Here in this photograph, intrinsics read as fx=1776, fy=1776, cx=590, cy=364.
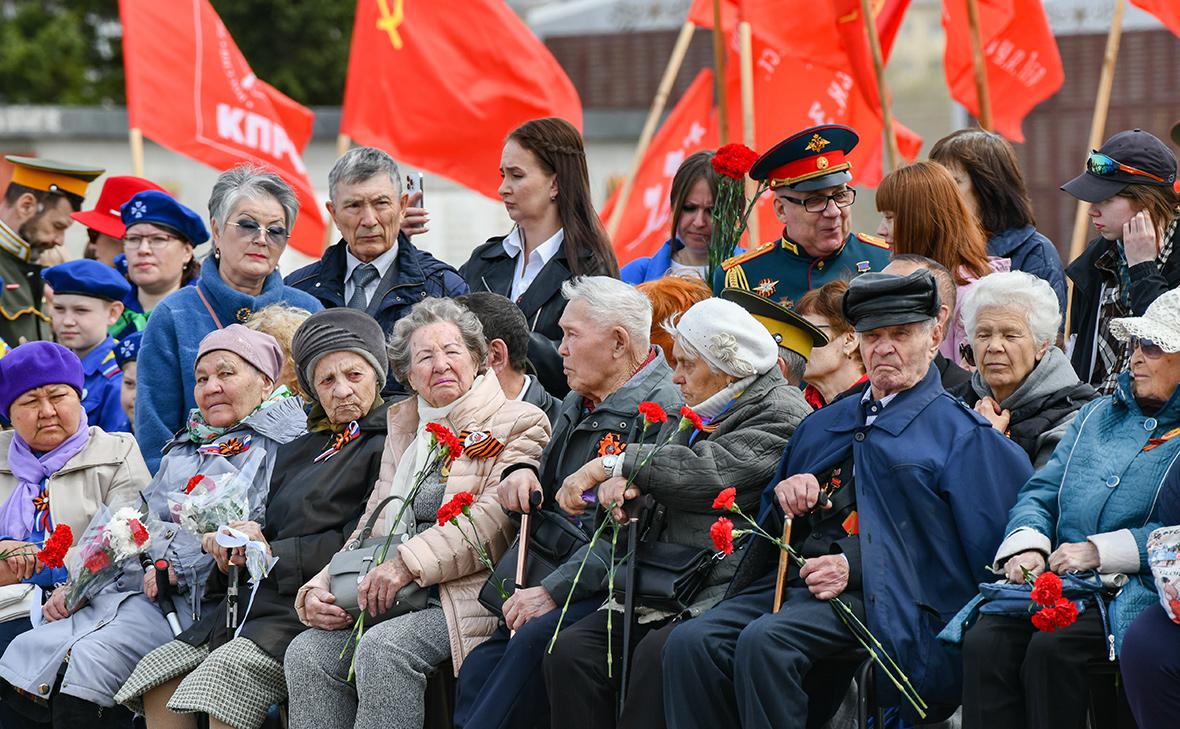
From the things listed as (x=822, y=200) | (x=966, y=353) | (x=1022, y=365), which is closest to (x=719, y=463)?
(x=1022, y=365)

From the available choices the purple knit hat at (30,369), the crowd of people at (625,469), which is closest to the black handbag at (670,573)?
the crowd of people at (625,469)

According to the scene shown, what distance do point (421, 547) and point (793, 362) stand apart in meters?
1.45

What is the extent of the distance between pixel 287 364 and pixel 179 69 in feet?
12.8

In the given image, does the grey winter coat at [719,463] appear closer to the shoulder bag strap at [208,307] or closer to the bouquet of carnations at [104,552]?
the bouquet of carnations at [104,552]

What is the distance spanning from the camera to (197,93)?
10.6 meters

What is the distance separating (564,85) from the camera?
10.9 meters

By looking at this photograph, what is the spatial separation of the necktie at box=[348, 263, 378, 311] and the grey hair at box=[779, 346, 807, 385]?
2.22m

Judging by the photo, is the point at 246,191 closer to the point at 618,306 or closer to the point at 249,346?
the point at 249,346

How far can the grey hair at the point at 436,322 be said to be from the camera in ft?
21.7

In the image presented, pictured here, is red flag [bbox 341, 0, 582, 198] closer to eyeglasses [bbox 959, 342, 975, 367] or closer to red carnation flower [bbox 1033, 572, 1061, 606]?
eyeglasses [bbox 959, 342, 975, 367]

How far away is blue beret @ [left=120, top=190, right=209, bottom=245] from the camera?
8.32 meters

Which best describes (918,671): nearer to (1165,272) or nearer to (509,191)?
(1165,272)

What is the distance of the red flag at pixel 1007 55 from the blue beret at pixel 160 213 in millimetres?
5197

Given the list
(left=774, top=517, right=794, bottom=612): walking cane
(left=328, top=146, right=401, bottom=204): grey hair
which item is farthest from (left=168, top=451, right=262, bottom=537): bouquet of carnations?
(left=774, top=517, right=794, bottom=612): walking cane
